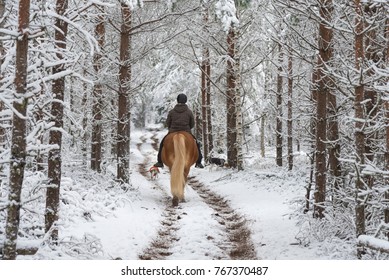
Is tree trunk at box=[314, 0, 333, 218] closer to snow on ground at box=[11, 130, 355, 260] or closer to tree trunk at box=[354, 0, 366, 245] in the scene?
snow on ground at box=[11, 130, 355, 260]

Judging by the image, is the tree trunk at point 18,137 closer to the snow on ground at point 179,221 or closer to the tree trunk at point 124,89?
the snow on ground at point 179,221

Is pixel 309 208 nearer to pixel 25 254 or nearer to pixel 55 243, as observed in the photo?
pixel 55 243

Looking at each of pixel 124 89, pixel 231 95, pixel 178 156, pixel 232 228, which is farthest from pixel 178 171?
pixel 231 95

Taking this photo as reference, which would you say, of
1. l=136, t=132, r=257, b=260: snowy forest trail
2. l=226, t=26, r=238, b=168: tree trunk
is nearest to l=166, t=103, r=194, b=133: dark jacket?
l=136, t=132, r=257, b=260: snowy forest trail

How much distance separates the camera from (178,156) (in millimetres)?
10891

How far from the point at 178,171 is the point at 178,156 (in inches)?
15.5

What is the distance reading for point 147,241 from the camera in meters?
7.25

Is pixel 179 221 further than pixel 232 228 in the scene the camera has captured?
Yes

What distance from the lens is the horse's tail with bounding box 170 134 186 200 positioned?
10.7m

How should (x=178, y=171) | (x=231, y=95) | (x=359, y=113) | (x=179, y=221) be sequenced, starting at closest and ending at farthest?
(x=359, y=113) → (x=179, y=221) → (x=178, y=171) → (x=231, y=95)

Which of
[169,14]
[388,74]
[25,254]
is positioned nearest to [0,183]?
[25,254]

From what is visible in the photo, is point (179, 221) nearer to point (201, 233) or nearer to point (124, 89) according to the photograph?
point (201, 233)

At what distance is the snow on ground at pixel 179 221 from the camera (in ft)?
20.9

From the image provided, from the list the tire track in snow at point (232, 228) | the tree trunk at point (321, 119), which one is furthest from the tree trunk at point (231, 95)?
the tree trunk at point (321, 119)
